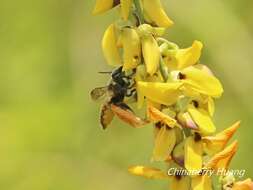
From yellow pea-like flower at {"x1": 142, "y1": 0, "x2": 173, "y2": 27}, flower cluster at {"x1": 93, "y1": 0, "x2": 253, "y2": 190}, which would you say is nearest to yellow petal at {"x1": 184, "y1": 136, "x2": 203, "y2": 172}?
flower cluster at {"x1": 93, "y1": 0, "x2": 253, "y2": 190}

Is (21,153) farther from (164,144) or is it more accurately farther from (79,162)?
(164,144)

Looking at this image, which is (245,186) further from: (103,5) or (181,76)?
(103,5)

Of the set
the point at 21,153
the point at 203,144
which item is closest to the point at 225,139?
the point at 203,144

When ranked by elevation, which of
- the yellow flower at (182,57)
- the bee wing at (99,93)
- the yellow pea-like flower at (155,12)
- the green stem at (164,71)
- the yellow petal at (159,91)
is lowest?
the bee wing at (99,93)

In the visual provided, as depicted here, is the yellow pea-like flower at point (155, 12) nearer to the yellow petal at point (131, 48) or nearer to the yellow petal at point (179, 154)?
the yellow petal at point (131, 48)

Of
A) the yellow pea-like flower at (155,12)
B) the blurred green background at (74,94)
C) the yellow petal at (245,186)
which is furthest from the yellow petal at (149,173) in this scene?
the blurred green background at (74,94)

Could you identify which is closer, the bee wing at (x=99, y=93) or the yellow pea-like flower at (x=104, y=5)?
the yellow pea-like flower at (x=104, y=5)
